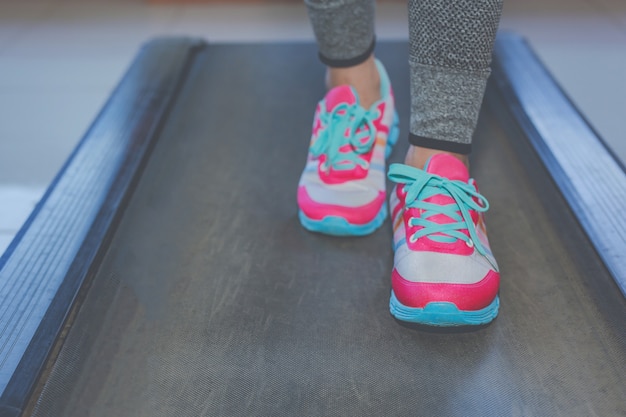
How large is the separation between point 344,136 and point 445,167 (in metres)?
0.19

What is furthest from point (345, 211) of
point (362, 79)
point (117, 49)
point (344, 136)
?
point (117, 49)

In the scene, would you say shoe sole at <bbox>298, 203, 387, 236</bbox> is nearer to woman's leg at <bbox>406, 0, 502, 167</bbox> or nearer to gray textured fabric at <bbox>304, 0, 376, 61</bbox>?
woman's leg at <bbox>406, 0, 502, 167</bbox>

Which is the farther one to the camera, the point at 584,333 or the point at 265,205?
the point at 265,205

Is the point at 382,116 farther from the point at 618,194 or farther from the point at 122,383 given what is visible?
the point at 122,383

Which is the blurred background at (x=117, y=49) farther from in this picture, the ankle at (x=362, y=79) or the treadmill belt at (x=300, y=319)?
the ankle at (x=362, y=79)

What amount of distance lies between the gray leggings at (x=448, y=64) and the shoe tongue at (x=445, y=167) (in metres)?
0.02

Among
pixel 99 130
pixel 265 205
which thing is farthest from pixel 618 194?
pixel 99 130

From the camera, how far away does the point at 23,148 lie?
136 cm

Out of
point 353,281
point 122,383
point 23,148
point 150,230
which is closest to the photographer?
point 122,383

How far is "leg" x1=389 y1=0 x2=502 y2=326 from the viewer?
76 centimetres

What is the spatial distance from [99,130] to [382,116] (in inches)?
22.5

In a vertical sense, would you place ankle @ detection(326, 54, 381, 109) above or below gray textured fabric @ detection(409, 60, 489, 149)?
below

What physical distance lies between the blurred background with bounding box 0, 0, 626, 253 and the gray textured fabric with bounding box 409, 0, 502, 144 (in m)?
0.60

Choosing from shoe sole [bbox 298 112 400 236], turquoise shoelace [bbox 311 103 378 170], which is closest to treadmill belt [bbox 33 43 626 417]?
shoe sole [bbox 298 112 400 236]
